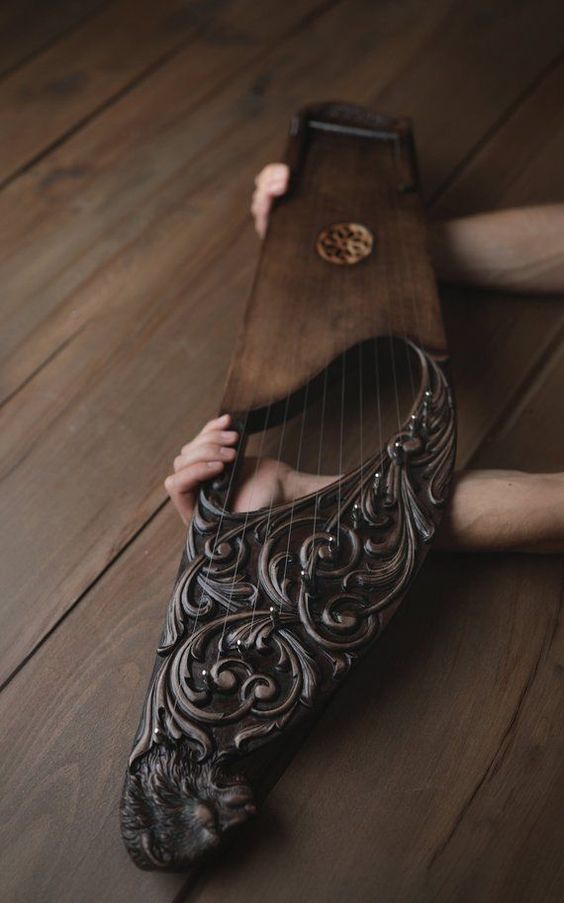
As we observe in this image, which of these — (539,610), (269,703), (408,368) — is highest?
(269,703)

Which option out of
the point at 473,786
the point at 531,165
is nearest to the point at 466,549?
the point at 473,786

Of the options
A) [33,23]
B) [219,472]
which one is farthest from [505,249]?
[33,23]

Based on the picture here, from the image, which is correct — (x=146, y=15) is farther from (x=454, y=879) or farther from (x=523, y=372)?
(x=454, y=879)

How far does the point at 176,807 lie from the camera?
74cm

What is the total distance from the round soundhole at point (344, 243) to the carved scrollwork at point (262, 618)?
28cm

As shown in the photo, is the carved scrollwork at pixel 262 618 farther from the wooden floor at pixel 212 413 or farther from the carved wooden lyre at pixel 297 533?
the wooden floor at pixel 212 413

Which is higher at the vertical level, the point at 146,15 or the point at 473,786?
the point at 146,15

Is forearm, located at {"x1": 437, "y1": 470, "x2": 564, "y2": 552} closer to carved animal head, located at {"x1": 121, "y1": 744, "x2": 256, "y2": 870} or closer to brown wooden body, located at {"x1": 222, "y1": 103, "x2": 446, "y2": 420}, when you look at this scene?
brown wooden body, located at {"x1": 222, "y1": 103, "x2": 446, "y2": 420}

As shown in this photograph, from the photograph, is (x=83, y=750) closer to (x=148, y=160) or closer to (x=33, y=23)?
(x=148, y=160)

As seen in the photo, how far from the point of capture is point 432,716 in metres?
0.90

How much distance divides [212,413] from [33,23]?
998 millimetres

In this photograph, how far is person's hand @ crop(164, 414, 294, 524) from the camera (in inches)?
36.2

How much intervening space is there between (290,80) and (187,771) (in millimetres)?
1269

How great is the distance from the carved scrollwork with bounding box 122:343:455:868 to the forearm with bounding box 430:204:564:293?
0.38 m
